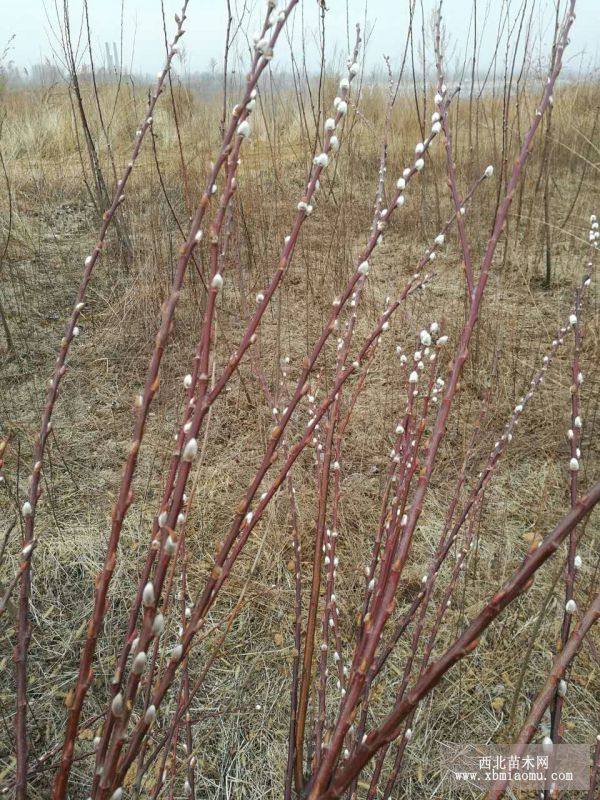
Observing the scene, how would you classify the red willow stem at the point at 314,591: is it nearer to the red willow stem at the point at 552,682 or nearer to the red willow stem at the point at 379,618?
the red willow stem at the point at 379,618

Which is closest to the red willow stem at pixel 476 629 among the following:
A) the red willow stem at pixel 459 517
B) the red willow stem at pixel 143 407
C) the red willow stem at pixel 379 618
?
the red willow stem at pixel 379 618

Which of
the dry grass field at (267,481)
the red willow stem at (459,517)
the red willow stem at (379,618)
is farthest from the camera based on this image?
the dry grass field at (267,481)

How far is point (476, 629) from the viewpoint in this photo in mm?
396

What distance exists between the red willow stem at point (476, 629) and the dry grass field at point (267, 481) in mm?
113

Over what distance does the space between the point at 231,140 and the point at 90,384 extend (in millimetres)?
2377

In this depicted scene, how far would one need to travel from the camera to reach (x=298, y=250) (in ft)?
13.0

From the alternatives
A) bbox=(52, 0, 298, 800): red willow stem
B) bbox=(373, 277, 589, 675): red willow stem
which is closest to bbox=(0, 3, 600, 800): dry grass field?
bbox=(373, 277, 589, 675): red willow stem

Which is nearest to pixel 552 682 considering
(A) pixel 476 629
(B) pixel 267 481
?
(A) pixel 476 629

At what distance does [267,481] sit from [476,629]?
177 centimetres

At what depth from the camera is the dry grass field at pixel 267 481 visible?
1.41 meters

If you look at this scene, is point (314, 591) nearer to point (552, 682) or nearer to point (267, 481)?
point (552, 682)

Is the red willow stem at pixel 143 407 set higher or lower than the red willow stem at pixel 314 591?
higher

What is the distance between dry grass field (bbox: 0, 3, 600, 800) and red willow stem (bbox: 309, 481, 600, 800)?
0.11 meters

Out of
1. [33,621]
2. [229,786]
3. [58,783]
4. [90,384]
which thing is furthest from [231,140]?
[90,384]
